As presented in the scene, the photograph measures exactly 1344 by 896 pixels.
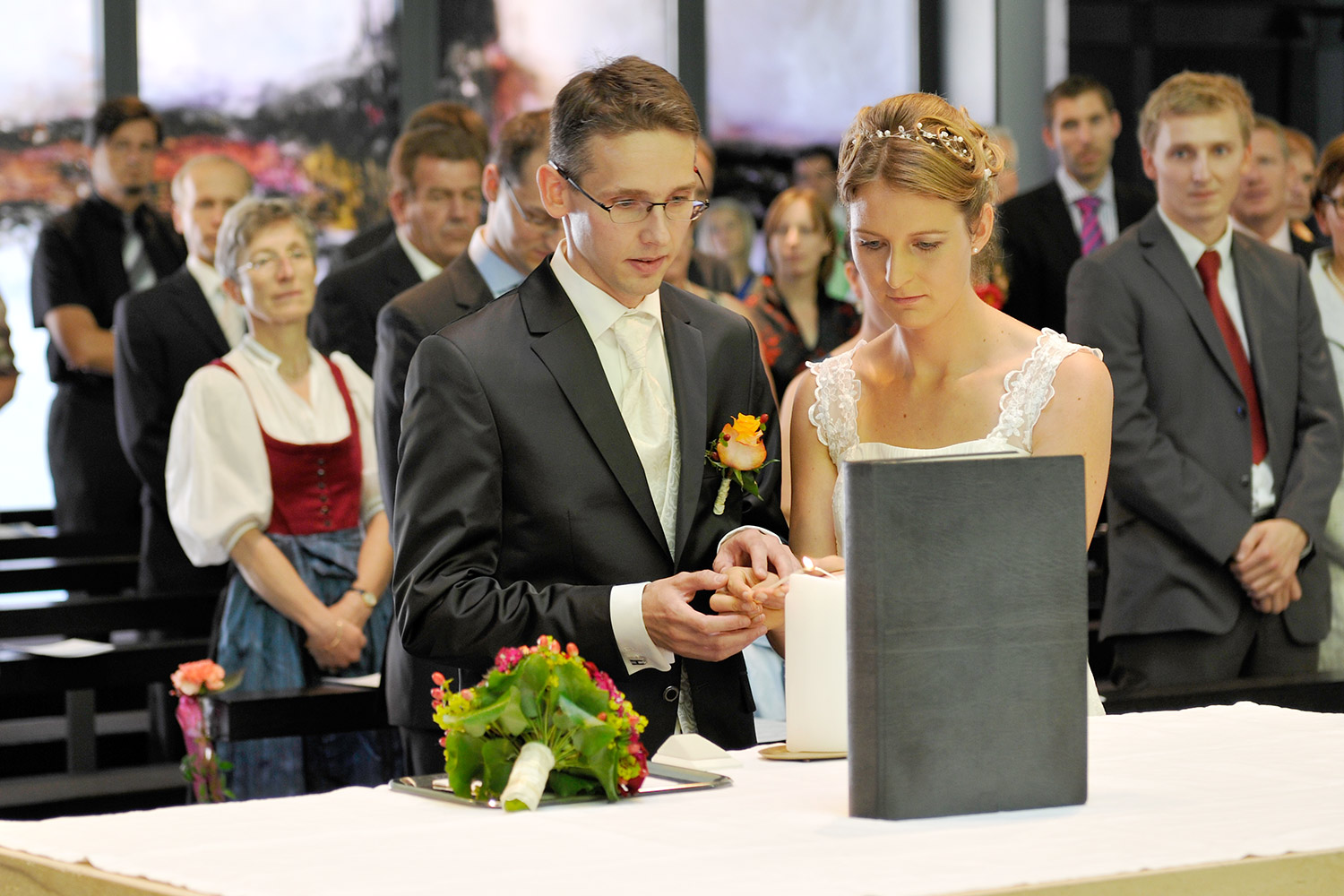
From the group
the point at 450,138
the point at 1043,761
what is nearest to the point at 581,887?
the point at 1043,761

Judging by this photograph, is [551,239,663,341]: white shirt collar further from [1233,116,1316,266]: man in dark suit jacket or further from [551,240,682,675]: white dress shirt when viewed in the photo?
[1233,116,1316,266]: man in dark suit jacket

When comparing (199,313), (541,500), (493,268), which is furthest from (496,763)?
(199,313)

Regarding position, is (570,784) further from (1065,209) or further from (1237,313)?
(1065,209)

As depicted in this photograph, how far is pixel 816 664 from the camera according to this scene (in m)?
1.98

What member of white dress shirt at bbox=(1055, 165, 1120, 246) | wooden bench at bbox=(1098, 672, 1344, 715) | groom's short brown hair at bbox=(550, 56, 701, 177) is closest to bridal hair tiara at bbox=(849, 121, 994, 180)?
groom's short brown hair at bbox=(550, 56, 701, 177)

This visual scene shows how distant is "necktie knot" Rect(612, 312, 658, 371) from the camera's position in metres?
2.55

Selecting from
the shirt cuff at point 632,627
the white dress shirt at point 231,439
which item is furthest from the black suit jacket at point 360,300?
the shirt cuff at point 632,627

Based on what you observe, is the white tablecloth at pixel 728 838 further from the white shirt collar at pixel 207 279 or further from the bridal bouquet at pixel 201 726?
the white shirt collar at pixel 207 279

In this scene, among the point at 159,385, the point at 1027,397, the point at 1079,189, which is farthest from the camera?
the point at 1079,189

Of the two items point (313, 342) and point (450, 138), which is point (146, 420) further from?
point (450, 138)

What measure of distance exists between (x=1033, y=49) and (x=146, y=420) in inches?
242

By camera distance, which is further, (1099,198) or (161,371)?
(1099,198)

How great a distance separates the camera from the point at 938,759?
5.37ft

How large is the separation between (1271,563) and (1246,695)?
0.57 metres
